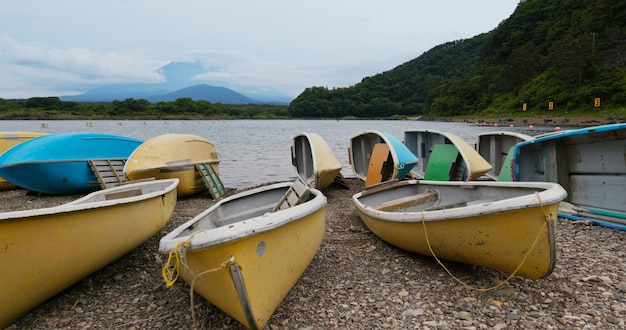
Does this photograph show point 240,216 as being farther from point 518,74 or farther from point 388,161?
point 518,74

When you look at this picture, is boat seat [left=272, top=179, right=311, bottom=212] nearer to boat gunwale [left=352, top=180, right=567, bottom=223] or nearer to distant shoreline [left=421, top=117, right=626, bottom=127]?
boat gunwale [left=352, top=180, right=567, bottom=223]

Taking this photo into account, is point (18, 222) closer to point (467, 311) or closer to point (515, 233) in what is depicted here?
point (467, 311)

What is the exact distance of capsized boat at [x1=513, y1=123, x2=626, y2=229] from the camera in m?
7.04

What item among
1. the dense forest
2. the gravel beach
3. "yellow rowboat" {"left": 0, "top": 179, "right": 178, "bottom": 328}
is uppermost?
the dense forest

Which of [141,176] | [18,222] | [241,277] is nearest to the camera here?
[241,277]

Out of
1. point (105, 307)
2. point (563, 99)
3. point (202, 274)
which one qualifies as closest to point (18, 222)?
point (105, 307)

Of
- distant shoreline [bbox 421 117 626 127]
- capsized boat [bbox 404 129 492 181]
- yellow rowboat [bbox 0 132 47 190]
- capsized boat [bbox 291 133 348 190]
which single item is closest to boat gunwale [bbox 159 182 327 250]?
capsized boat [bbox 291 133 348 190]

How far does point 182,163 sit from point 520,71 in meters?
84.4

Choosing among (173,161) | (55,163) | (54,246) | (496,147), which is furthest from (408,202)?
(55,163)

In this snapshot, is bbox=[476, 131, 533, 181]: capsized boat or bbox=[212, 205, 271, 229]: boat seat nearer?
bbox=[212, 205, 271, 229]: boat seat

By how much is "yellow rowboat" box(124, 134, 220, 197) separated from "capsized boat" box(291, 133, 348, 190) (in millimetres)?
3153

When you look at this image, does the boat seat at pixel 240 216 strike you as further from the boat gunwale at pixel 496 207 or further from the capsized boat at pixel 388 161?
the capsized boat at pixel 388 161

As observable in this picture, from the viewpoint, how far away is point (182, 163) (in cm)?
1072

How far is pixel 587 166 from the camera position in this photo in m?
7.70
